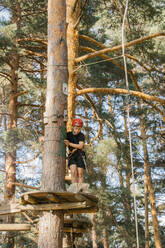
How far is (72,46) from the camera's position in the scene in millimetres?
6770

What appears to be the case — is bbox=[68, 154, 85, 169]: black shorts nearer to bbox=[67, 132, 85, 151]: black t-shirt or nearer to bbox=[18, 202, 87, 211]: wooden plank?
bbox=[67, 132, 85, 151]: black t-shirt

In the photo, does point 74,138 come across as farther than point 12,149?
No

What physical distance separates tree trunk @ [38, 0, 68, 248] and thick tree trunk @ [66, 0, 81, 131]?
5.43 ft

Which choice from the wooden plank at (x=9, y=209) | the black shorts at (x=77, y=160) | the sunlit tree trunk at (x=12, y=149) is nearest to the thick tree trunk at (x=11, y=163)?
the sunlit tree trunk at (x=12, y=149)

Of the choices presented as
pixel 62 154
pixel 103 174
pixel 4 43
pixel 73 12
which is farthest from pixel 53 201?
pixel 103 174

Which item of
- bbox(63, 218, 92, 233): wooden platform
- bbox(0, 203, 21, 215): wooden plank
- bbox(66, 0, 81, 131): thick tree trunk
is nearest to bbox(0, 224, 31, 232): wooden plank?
bbox(0, 203, 21, 215): wooden plank

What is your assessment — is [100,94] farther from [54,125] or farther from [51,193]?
[51,193]

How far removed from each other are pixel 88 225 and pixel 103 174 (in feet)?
19.3

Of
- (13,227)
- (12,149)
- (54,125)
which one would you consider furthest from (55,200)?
(12,149)

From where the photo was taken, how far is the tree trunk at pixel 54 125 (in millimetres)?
3752

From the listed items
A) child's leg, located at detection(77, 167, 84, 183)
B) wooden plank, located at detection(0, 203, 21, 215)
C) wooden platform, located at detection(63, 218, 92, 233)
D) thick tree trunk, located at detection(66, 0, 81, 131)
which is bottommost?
wooden platform, located at detection(63, 218, 92, 233)

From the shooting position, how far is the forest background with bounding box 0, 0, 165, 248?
8.03 m

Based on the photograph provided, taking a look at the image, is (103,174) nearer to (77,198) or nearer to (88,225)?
(88,225)

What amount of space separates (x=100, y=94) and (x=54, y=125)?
7.71 meters
